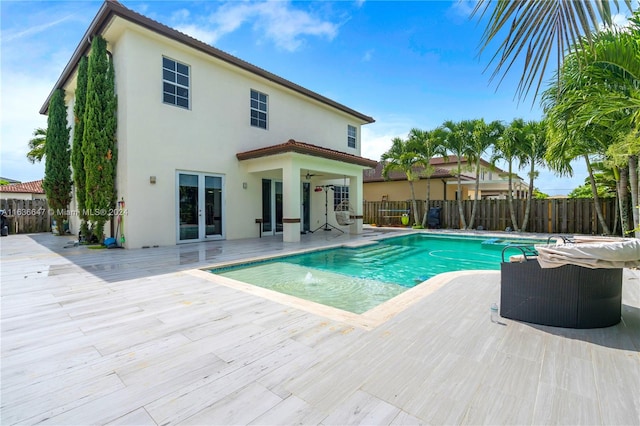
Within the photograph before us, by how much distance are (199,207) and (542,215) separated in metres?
14.9

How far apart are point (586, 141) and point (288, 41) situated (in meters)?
10.4

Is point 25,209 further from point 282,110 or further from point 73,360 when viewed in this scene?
point 73,360

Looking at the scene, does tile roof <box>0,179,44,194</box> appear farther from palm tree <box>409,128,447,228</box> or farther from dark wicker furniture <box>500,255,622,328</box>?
dark wicker furniture <box>500,255,622,328</box>

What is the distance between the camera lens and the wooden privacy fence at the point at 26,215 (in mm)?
15164

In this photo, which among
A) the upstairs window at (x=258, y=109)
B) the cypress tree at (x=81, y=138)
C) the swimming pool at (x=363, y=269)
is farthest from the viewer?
the upstairs window at (x=258, y=109)

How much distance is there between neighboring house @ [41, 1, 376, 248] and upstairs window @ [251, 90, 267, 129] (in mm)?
44

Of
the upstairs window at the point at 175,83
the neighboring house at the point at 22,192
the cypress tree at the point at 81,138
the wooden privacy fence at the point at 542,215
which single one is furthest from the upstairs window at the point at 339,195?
the neighboring house at the point at 22,192

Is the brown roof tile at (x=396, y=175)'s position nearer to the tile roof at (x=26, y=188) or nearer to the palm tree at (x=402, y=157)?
the palm tree at (x=402, y=157)

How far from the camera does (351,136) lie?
1897cm

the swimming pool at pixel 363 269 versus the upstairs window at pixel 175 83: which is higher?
the upstairs window at pixel 175 83

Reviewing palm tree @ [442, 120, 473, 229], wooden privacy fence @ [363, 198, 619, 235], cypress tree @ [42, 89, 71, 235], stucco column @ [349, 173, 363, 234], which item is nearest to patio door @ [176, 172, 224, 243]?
stucco column @ [349, 173, 363, 234]

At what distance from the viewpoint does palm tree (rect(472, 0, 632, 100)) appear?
135 centimetres

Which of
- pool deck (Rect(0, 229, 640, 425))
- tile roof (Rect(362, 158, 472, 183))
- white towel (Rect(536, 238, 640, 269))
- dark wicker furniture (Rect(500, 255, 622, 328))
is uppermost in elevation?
tile roof (Rect(362, 158, 472, 183))

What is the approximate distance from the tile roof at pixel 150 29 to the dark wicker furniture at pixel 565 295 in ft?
36.4
